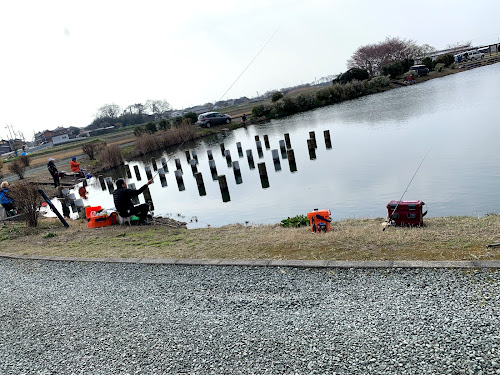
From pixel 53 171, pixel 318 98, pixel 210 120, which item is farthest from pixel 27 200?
pixel 318 98

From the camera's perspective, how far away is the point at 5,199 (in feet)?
41.1

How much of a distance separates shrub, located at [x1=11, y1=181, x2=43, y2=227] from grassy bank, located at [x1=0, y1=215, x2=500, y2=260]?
392 millimetres

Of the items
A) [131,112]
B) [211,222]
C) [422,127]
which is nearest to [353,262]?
[211,222]

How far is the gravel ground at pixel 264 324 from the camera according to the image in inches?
129

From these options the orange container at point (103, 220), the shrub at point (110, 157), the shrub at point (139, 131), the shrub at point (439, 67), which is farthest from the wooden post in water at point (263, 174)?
the shrub at point (439, 67)

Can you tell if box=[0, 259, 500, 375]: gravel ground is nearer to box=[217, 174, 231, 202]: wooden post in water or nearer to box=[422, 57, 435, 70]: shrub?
box=[217, 174, 231, 202]: wooden post in water

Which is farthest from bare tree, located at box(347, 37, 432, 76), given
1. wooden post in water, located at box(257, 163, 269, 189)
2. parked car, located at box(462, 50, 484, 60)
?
wooden post in water, located at box(257, 163, 269, 189)

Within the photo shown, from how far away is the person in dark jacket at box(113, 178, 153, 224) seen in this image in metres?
9.54

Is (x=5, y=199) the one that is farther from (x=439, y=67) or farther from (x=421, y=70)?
(x=439, y=67)

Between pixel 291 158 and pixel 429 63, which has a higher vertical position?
pixel 429 63

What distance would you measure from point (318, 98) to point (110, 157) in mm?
25240

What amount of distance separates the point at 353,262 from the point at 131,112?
96828 mm

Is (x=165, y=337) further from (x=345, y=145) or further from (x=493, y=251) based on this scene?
(x=345, y=145)

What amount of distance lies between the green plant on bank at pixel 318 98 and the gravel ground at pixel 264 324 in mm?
38300
